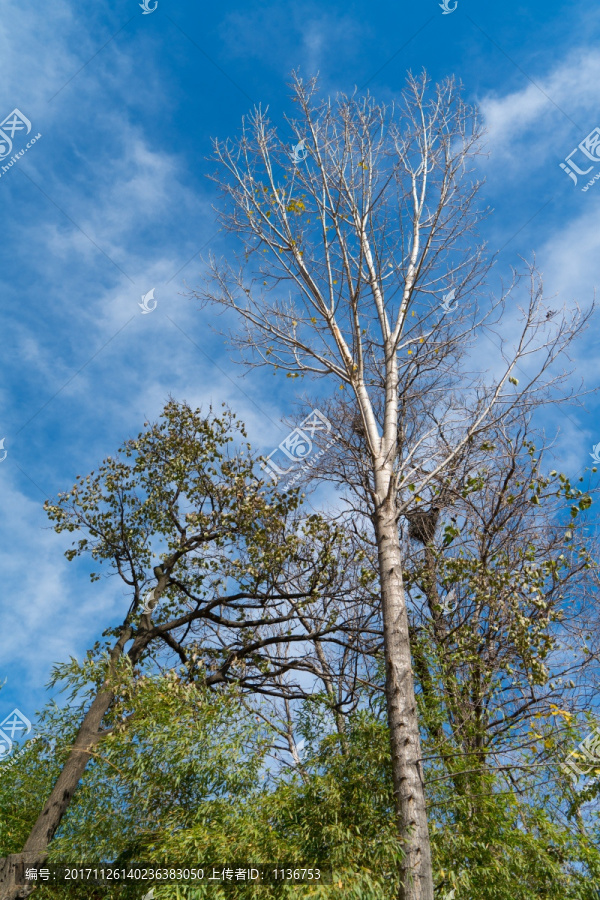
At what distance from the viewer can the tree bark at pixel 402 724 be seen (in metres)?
4.57

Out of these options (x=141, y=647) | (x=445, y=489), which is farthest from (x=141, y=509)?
(x=445, y=489)

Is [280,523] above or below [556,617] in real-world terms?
above

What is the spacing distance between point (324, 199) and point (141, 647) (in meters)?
6.78

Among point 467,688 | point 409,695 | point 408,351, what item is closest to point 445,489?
point 408,351

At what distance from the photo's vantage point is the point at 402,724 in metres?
5.15

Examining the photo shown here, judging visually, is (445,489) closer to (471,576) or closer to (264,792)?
(471,576)

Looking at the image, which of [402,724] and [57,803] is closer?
[402,724]

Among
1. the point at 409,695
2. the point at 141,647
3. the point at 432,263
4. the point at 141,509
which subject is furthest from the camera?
the point at 141,509

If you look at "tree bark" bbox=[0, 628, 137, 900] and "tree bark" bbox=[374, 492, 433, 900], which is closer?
"tree bark" bbox=[374, 492, 433, 900]

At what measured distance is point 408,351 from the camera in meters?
7.69

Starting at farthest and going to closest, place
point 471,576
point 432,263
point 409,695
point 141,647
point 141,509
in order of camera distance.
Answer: point 141,509 → point 141,647 → point 471,576 → point 432,263 → point 409,695

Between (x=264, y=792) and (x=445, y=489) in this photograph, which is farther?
(x=445, y=489)

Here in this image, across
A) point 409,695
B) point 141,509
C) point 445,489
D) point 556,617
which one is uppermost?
point 141,509

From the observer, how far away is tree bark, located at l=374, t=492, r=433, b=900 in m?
4.57
